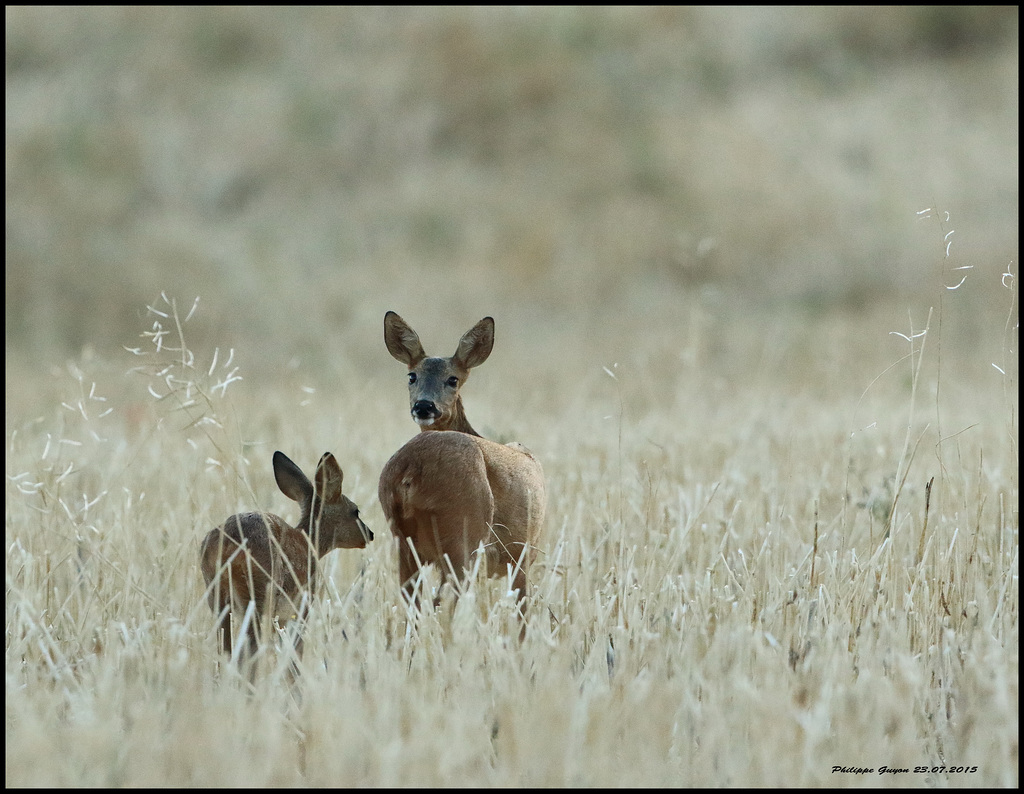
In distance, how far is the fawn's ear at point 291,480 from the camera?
11.3 ft

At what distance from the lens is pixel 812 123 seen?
908 inches

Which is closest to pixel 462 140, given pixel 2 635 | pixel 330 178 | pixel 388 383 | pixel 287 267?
pixel 330 178

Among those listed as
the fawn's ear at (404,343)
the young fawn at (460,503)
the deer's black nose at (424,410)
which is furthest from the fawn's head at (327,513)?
the fawn's ear at (404,343)

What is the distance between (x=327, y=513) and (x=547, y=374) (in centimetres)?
1133

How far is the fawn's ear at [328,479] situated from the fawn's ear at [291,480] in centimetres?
6

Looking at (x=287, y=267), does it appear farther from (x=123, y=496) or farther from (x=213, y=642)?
(x=213, y=642)

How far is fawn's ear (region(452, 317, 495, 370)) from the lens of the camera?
4.07 meters

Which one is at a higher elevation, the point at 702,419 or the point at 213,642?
the point at 702,419

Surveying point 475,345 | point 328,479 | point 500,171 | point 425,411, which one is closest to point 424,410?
point 425,411

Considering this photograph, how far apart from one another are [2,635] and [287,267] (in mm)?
16930

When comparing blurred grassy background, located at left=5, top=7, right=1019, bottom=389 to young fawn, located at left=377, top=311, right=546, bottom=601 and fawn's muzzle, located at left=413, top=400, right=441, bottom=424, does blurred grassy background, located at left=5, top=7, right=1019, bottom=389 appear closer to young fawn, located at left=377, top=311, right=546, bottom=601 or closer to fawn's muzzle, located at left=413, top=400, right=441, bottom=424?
fawn's muzzle, located at left=413, top=400, right=441, bottom=424

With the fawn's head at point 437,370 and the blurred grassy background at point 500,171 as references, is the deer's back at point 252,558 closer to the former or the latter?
the fawn's head at point 437,370

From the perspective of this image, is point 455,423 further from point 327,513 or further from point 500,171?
point 500,171

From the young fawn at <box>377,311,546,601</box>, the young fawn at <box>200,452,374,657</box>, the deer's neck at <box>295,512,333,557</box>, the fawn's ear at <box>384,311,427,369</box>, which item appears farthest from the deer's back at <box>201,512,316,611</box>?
the fawn's ear at <box>384,311,427,369</box>
